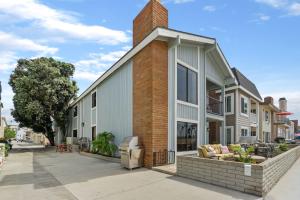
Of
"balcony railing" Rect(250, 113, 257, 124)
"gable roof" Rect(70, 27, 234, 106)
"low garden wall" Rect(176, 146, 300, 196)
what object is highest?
"gable roof" Rect(70, 27, 234, 106)

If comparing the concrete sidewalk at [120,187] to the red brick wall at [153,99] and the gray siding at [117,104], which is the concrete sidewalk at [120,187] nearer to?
the red brick wall at [153,99]

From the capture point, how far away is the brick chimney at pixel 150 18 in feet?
40.0

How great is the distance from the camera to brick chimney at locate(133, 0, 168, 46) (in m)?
12.2

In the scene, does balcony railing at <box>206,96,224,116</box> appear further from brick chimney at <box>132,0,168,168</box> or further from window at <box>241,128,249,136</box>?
brick chimney at <box>132,0,168,168</box>

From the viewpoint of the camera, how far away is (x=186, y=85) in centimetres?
1314

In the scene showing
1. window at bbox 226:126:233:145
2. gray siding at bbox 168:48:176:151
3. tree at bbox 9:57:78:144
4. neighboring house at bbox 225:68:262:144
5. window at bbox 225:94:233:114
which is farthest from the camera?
tree at bbox 9:57:78:144

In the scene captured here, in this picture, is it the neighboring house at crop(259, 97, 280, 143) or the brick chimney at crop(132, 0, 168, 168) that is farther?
the neighboring house at crop(259, 97, 280, 143)

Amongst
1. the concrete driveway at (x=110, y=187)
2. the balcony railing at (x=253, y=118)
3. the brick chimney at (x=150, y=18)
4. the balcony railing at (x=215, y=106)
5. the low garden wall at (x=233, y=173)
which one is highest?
the brick chimney at (x=150, y=18)

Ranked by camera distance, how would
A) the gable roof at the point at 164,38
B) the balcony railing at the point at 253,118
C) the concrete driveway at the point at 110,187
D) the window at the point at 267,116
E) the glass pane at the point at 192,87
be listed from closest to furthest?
1. the concrete driveway at the point at 110,187
2. the gable roof at the point at 164,38
3. the glass pane at the point at 192,87
4. the balcony railing at the point at 253,118
5. the window at the point at 267,116

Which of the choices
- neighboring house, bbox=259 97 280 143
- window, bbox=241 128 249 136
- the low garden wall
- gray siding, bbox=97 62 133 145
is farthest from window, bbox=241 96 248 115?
the low garden wall

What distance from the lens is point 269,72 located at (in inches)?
675

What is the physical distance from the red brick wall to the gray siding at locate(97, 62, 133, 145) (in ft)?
5.08

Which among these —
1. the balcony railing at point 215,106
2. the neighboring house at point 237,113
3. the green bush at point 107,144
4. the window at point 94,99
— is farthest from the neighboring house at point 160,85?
the neighboring house at point 237,113

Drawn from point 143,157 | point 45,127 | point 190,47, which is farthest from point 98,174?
point 45,127
